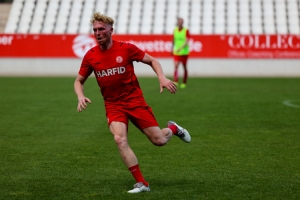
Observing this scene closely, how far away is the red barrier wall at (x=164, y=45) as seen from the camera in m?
30.4

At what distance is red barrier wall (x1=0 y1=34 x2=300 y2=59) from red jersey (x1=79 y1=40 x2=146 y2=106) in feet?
74.9

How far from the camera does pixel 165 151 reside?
415 inches

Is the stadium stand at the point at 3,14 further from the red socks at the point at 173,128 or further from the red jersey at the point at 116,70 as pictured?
the red jersey at the point at 116,70

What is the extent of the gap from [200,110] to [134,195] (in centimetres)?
924

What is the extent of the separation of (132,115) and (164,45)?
23153mm

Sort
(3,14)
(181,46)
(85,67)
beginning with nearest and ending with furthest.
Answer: (85,67) < (181,46) < (3,14)

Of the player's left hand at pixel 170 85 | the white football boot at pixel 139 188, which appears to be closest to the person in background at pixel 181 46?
the player's left hand at pixel 170 85

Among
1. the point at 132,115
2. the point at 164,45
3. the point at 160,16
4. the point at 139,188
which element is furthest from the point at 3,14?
the point at 139,188

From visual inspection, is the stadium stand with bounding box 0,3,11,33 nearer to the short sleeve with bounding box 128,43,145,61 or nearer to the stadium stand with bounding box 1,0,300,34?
the stadium stand with bounding box 1,0,300,34

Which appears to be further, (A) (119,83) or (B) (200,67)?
(B) (200,67)

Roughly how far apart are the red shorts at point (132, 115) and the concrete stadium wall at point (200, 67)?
22.9m

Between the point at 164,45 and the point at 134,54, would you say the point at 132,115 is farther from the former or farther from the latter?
the point at 164,45

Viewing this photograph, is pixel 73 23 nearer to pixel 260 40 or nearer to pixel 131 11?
pixel 131 11

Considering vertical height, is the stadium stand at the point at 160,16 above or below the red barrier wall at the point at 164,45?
above
